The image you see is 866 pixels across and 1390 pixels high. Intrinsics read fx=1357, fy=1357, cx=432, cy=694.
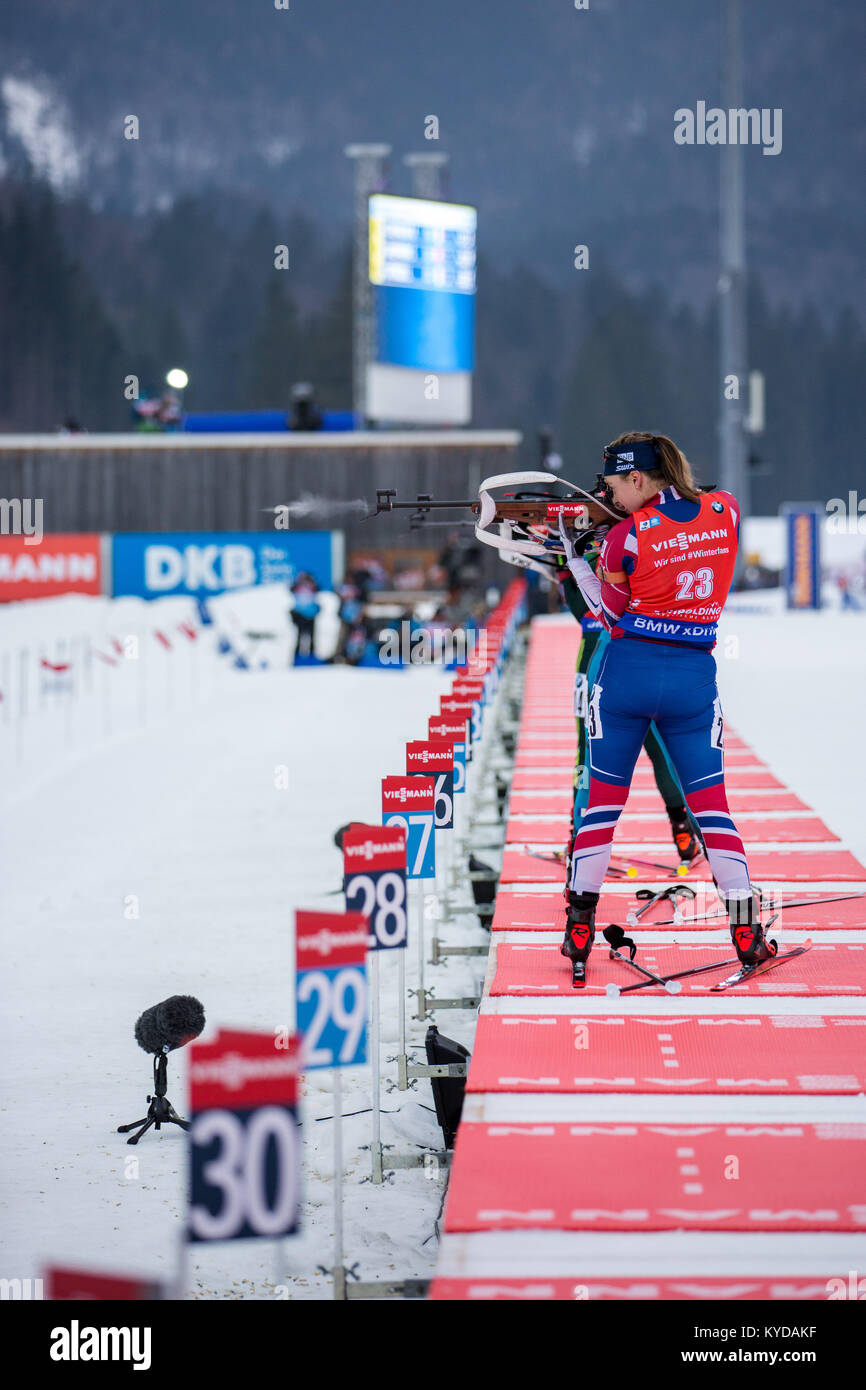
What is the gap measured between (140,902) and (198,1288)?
4011mm

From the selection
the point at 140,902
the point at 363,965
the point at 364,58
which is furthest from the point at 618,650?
the point at 364,58

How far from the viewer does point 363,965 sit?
3.07 m

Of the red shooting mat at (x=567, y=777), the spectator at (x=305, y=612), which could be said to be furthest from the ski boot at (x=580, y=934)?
the spectator at (x=305, y=612)

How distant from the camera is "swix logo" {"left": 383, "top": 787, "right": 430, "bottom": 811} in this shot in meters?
4.75

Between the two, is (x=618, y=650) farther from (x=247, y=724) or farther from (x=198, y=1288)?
(x=247, y=724)

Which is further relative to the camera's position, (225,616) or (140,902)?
(225,616)

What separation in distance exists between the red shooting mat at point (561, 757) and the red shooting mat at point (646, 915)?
3017 millimetres

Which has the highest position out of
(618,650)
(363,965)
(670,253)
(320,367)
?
(670,253)

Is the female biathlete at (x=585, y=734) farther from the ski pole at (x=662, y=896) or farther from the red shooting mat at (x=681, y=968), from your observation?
the red shooting mat at (x=681, y=968)

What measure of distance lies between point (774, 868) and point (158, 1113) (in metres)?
2.85

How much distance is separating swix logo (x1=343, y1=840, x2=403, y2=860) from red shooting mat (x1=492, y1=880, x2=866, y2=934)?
1.26m

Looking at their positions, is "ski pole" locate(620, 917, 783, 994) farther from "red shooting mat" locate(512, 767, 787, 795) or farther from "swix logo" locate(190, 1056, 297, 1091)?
"red shooting mat" locate(512, 767, 787, 795)

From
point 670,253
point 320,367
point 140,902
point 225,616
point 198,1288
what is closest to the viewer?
point 198,1288

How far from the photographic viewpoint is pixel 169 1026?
4.32 meters
